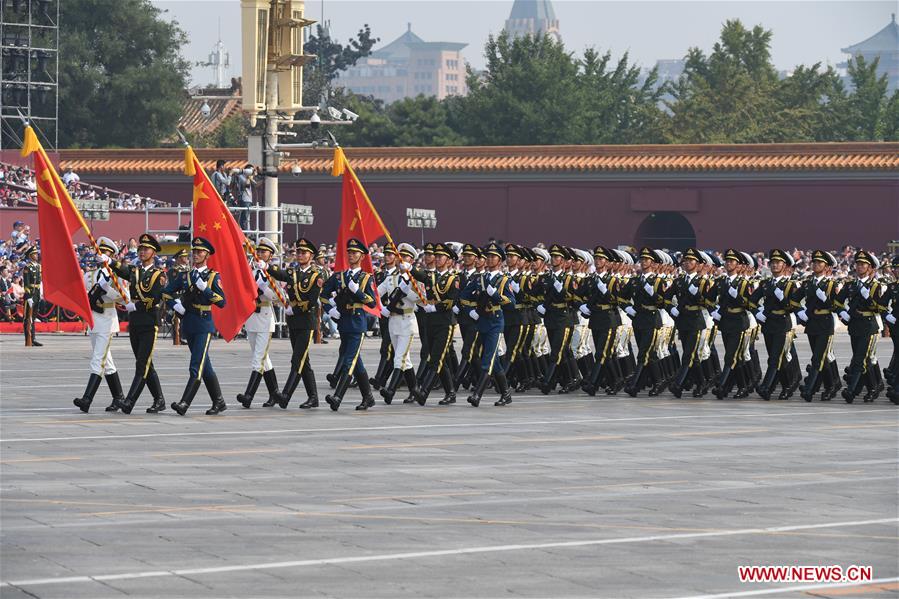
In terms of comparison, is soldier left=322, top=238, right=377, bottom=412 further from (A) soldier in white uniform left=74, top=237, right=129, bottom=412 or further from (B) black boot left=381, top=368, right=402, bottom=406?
(A) soldier in white uniform left=74, top=237, right=129, bottom=412

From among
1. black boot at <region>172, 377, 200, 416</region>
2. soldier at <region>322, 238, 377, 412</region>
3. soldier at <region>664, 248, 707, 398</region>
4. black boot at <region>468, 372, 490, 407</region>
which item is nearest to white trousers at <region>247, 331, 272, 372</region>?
soldier at <region>322, 238, 377, 412</region>

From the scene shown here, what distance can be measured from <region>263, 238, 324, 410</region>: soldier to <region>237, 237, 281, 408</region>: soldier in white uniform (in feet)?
0.77

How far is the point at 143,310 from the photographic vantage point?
61.9 feet

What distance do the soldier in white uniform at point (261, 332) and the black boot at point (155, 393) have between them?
0.89 meters

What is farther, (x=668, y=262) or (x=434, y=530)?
(x=668, y=262)

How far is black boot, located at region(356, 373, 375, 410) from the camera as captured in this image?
1970 centimetres

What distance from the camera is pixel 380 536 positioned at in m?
11.6

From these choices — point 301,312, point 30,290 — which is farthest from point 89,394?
point 30,290

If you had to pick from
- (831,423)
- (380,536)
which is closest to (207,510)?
(380,536)

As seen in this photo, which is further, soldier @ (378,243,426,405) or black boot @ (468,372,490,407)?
black boot @ (468,372,490,407)

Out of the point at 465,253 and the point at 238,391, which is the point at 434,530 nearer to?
the point at 465,253

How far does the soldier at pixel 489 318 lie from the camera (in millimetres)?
20578

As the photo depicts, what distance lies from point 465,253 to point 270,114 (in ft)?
53.2

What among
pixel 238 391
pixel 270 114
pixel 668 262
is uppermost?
pixel 270 114
